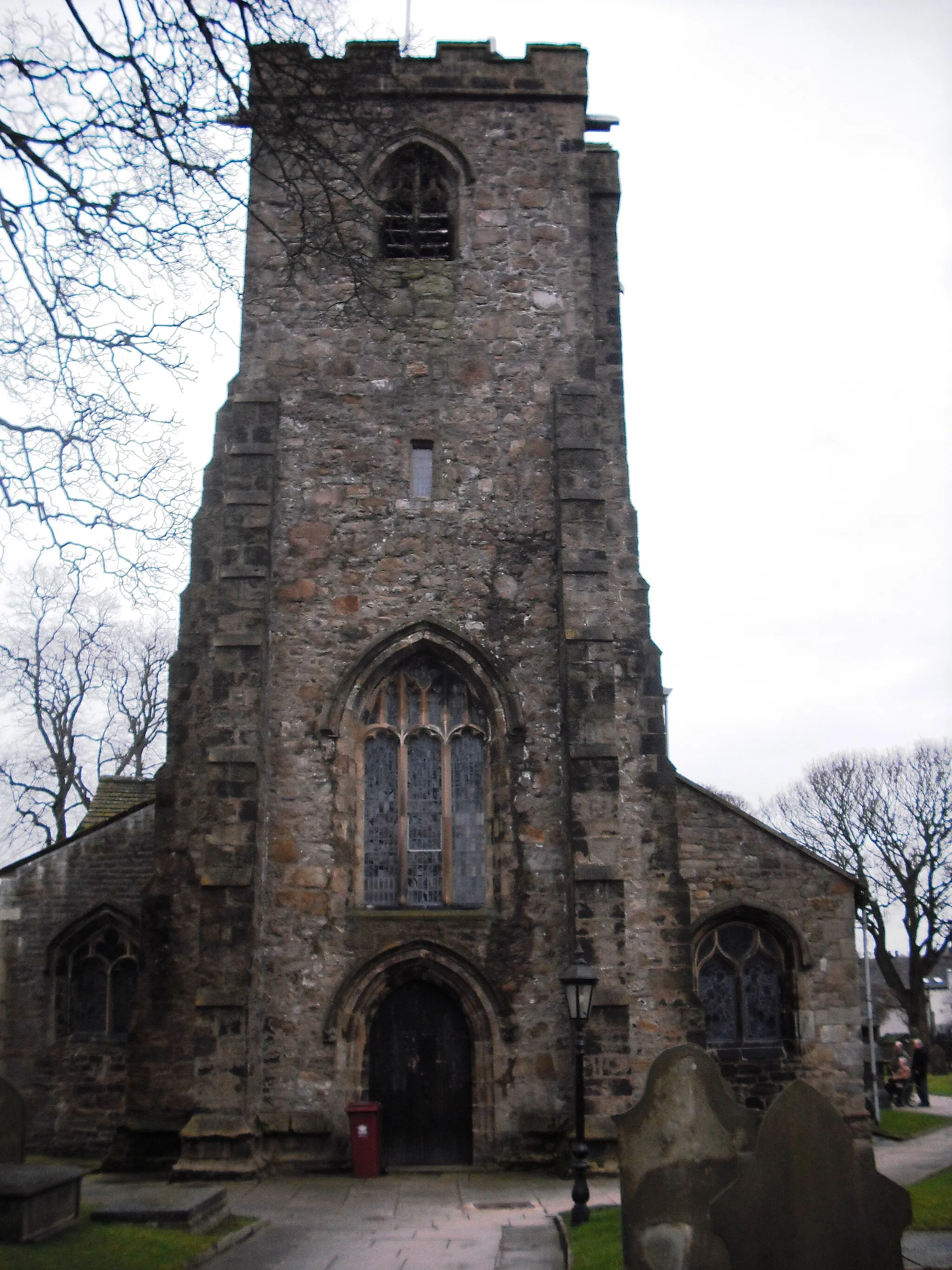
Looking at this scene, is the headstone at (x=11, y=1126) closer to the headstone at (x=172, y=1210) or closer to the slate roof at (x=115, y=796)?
the headstone at (x=172, y=1210)

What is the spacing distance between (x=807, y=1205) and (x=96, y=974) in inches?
459

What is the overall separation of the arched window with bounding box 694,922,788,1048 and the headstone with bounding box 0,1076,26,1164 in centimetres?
921

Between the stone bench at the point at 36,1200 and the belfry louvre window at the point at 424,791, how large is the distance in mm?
5468

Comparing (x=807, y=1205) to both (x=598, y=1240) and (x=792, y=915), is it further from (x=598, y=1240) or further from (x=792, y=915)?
(x=792, y=915)

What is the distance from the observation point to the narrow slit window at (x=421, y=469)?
51.3 feet

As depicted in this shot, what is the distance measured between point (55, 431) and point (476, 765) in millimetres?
8340

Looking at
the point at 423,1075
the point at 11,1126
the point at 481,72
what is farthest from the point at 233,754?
the point at 481,72

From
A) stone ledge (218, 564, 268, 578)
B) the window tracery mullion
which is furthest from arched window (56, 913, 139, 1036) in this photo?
stone ledge (218, 564, 268, 578)

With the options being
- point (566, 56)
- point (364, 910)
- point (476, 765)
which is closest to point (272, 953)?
point (364, 910)

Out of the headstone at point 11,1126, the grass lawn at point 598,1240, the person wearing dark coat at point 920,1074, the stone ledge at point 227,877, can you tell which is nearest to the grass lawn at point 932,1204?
the grass lawn at point 598,1240

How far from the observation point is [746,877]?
16.1 m

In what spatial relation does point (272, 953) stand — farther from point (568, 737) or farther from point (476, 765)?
point (568, 737)

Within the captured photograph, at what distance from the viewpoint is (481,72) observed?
692 inches

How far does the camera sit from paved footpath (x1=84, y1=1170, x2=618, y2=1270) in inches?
350
